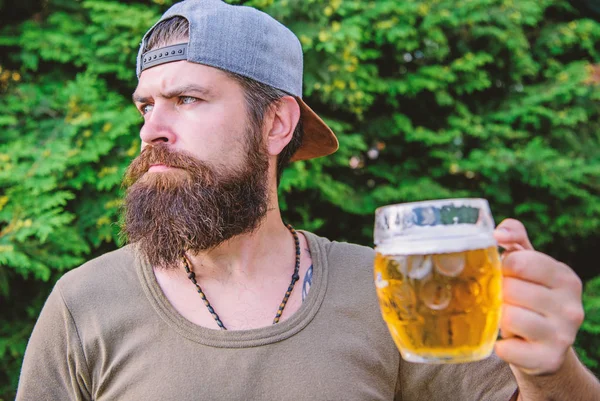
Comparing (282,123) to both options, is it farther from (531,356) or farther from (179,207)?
(531,356)

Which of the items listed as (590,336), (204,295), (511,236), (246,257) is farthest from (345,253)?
(590,336)

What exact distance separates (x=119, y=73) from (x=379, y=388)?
9.98ft

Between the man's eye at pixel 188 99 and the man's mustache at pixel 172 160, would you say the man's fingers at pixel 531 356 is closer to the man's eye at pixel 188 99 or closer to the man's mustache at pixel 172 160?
the man's mustache at pixel 172 160

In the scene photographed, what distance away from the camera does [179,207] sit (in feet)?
6.98

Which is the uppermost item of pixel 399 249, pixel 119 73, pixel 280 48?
pixel 399 249

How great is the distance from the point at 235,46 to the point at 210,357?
4.06 ft

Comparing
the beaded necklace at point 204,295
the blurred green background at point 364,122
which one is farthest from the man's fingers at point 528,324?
the blurred green background at point 364,122

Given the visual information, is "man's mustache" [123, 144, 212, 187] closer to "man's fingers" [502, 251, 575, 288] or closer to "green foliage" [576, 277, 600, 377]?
"man's fingers" [502, 251, 575, 288]

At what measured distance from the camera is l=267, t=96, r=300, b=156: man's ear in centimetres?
245

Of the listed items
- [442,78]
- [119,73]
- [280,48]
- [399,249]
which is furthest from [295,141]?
[442,78]

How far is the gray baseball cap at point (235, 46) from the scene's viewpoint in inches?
84.4

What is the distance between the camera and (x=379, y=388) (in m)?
1.95

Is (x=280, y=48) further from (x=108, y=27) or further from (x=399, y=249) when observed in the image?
(x=108, y=27)

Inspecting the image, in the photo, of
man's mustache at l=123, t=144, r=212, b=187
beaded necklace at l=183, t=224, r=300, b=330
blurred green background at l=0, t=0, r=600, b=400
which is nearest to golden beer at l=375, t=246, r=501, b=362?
beaded necklace at l=183, t=224, r=300, b=330
